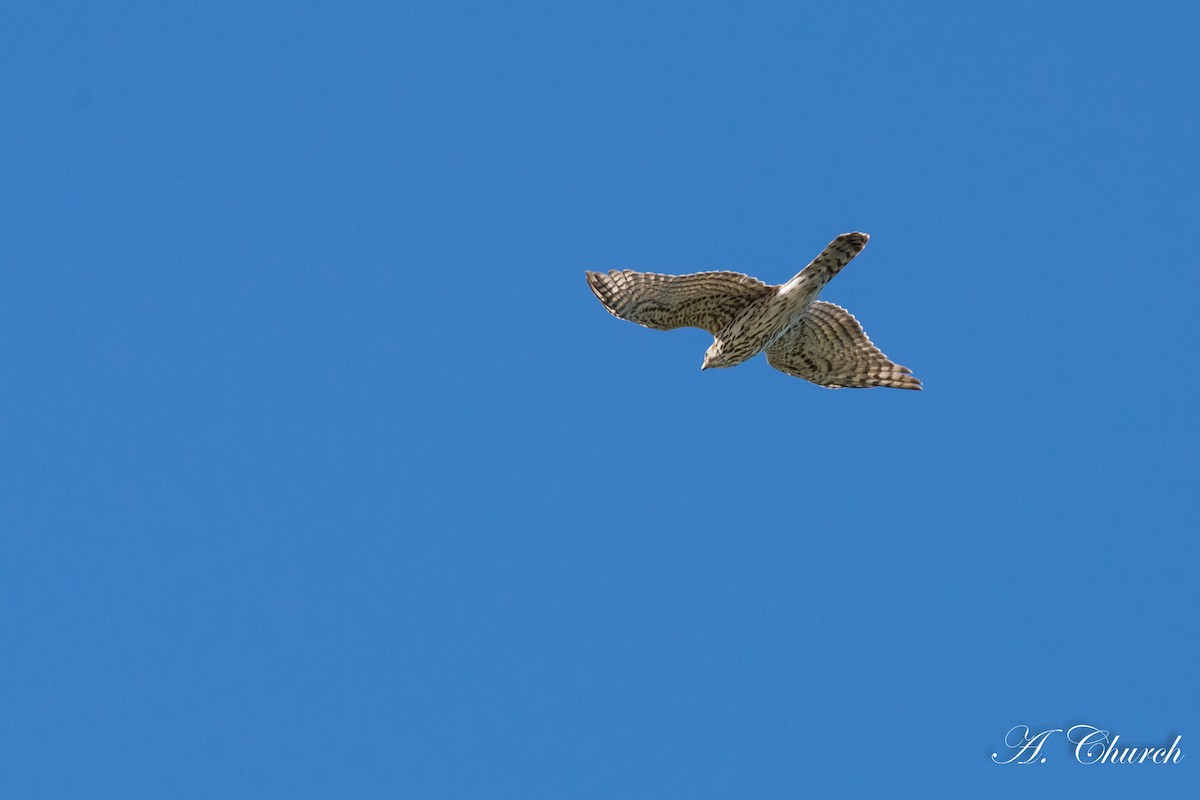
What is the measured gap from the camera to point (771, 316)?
16.0m

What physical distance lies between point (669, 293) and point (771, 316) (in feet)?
3.86

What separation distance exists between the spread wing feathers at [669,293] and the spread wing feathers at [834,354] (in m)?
1.05

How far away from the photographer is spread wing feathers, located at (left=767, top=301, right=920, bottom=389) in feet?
55.6

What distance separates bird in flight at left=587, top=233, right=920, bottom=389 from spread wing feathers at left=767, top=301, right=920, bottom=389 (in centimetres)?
1

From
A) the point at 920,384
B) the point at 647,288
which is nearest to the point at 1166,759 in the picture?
the point at 920,384

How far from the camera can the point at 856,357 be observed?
1712cm

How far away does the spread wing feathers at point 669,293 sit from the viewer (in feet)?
52.3

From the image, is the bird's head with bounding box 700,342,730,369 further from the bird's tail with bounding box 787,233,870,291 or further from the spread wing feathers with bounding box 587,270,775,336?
the bird's tail with bounding box 787,233,870,291

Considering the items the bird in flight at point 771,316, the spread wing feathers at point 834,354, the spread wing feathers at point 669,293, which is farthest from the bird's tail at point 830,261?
the spread wing feathers at point 834,354

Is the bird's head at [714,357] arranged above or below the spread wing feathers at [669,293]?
below

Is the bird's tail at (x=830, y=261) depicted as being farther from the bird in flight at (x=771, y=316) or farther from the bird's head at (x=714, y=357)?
the bird's head at (x=714, y=357)

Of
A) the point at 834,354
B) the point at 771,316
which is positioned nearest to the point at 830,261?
the point at 771,316

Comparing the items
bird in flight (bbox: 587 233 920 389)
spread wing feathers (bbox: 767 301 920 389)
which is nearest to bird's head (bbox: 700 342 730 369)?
bird in flight (bbox: 587 233 920 389)

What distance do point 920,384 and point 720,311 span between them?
2.59 m
